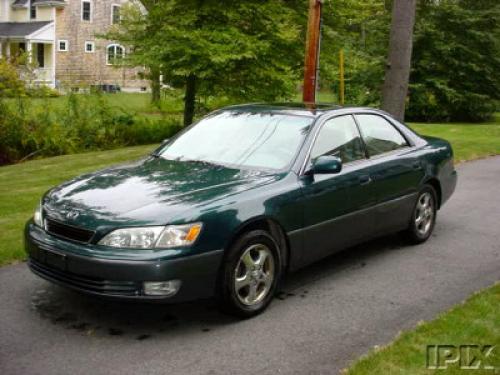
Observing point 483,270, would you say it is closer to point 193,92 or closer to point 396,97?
point 396,97

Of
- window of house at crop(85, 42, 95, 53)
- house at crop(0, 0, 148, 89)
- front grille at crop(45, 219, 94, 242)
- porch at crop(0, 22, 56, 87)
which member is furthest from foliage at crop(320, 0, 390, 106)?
porch at crop(0, 22, 56, 87)

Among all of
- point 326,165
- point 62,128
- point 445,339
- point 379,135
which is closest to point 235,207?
point 326,165

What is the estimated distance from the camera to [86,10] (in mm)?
47438

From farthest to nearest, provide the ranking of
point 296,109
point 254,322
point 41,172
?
point 41,172, point 296,109, point 254,322

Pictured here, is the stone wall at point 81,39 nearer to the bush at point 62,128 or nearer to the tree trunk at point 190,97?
the tree trunk at point 190,97

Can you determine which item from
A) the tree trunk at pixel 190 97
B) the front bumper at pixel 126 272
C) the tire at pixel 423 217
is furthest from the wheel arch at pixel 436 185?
the tree trunk at pixel 190 97

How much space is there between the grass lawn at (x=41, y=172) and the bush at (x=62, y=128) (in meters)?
1.06

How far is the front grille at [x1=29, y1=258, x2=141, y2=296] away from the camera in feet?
14.9

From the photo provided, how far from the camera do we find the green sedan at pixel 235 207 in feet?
15.0

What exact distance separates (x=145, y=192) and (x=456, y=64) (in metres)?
24.4

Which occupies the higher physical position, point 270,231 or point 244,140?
Answer: point 244,140

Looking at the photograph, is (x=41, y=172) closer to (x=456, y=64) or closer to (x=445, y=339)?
(x=445, y=339)

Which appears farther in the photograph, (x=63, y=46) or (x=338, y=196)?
(x=63, y=46)

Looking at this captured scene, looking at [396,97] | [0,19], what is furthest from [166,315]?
[0,19]
